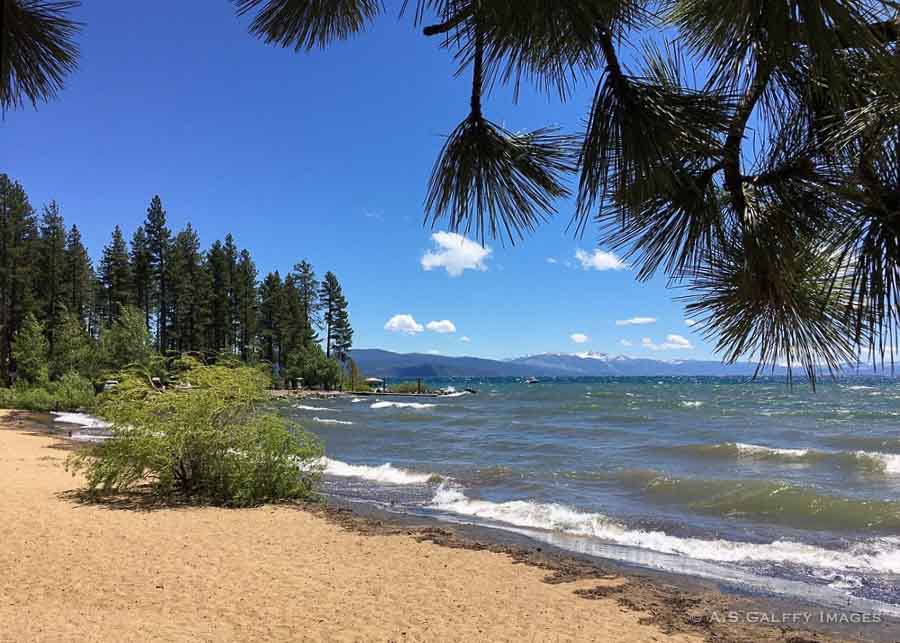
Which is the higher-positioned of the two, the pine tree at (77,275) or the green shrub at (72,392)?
the pine tree at (77,275)

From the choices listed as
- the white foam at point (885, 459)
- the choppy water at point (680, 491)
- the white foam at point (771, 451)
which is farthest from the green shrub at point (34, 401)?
the white foam at point (885, 459)

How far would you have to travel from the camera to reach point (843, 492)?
1234 centimetres

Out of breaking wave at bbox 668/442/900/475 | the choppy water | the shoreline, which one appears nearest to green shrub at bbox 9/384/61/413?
the choppy water

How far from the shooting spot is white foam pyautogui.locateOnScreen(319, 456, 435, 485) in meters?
13.9

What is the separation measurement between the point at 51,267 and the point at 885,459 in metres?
55.9

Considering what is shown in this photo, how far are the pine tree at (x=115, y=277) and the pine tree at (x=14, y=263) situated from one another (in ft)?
22.8

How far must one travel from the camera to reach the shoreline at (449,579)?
17.0 feet

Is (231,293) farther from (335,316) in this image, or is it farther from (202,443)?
(202,443)

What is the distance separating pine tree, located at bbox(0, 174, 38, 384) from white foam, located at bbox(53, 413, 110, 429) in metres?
15.9

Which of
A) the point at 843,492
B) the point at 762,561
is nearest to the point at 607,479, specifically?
the point at 843,492

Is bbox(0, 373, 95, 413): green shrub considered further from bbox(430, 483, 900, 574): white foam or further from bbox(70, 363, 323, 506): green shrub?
bbox(430, 483, 900, 574): white foam

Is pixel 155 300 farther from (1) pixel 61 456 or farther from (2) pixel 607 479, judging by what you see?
(2) pixel 607 479

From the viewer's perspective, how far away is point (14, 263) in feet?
139

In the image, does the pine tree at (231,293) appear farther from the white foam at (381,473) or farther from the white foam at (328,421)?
the white foam at (381,473)
